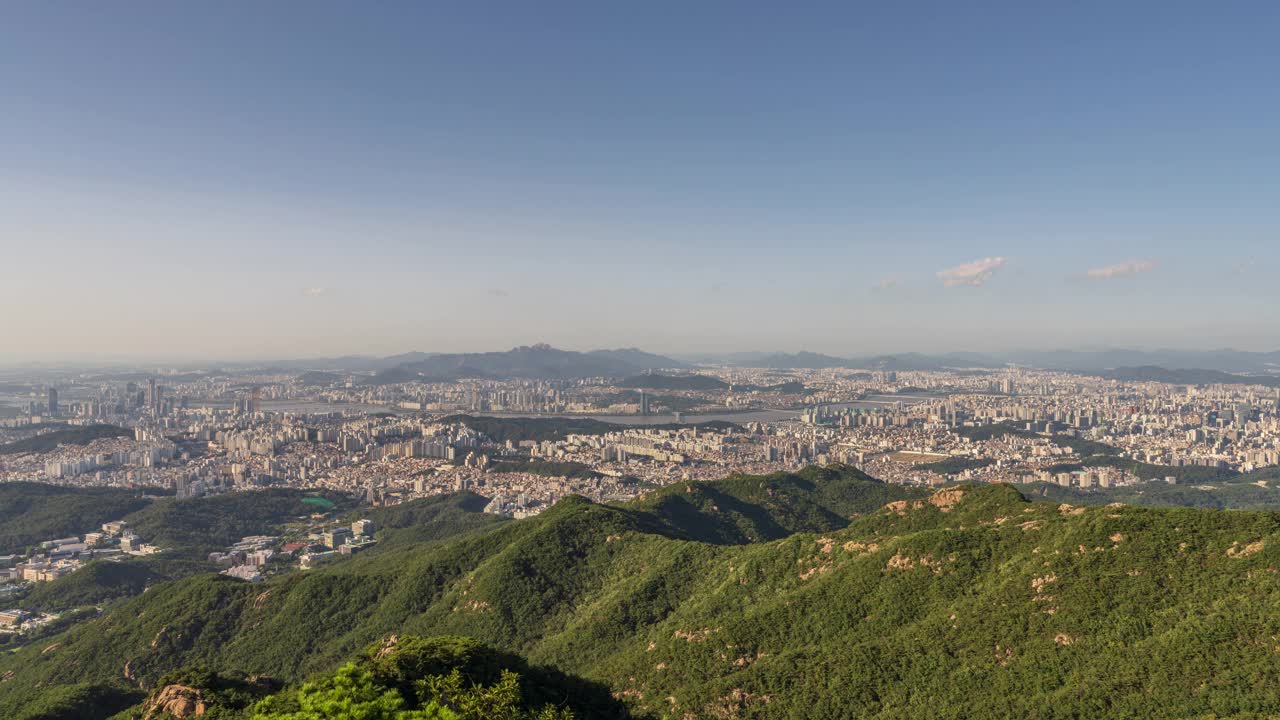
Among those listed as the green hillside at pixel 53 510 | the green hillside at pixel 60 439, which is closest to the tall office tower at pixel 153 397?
the green hillside at pixel 60 439

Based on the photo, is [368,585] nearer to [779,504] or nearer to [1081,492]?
[779,504]

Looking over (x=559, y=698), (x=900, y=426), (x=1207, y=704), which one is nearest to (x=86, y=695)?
(x=559, y=698)

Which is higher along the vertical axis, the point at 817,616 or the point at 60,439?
→ the point at 817,616

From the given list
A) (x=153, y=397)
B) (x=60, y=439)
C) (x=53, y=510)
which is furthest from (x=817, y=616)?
(x=153, y=397)

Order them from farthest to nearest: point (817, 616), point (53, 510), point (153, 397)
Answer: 1. point (153, 397)
2. point (53, 510)
3. point (817, 616)

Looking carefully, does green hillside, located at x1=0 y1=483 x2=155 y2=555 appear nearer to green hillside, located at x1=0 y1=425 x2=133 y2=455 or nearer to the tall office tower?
green hillside, located at x1=0 y1=425 x2=133 y2=455

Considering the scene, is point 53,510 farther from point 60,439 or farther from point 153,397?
point 153,397

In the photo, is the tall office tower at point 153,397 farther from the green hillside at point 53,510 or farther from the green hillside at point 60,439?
the green hillside at point 53,510

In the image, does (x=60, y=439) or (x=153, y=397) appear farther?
(x=153, y=397)

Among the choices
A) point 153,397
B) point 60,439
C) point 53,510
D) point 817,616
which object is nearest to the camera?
point 817,616
